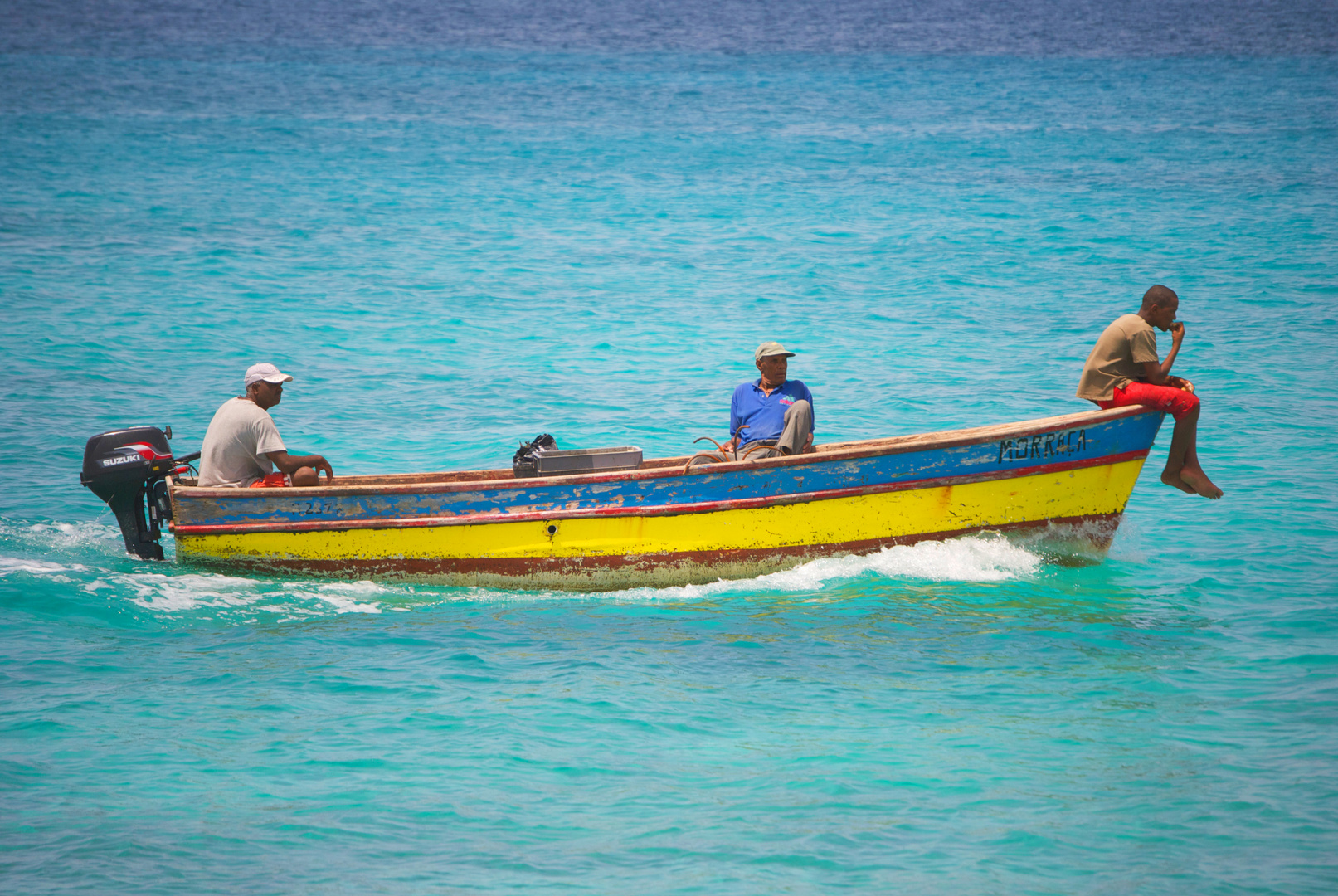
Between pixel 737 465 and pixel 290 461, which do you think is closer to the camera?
pixel 737 465

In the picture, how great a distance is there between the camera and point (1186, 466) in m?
10.8

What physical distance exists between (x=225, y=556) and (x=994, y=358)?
13.7 m

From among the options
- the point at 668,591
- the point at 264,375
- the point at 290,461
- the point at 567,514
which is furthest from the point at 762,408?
the point at 264,375

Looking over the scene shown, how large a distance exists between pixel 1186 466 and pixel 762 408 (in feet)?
11.6

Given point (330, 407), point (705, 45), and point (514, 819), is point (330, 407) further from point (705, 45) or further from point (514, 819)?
point (705, 45)

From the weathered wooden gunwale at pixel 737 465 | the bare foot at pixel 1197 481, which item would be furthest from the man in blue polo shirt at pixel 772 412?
the bare foot at pixel 1197 481

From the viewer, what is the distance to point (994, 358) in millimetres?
20953

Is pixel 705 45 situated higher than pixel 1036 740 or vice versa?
pixel 705 45

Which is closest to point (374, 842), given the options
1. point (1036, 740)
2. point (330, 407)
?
point (1036, 740)

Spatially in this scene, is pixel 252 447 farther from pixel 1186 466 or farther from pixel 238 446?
pixel 1186 466

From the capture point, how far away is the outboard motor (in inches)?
430

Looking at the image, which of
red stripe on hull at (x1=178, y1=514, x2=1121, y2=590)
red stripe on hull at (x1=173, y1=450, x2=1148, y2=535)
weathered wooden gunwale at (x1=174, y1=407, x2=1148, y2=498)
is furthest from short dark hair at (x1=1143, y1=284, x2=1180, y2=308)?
red stripe on hull at (x1=178, y1=514, x2=1121, y2=590)

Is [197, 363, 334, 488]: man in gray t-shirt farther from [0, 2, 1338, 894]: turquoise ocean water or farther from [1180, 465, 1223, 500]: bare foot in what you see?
[1180, 465, 1223, 500]: bare foot

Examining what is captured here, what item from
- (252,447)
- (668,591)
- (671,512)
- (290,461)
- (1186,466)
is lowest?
(668,591)
